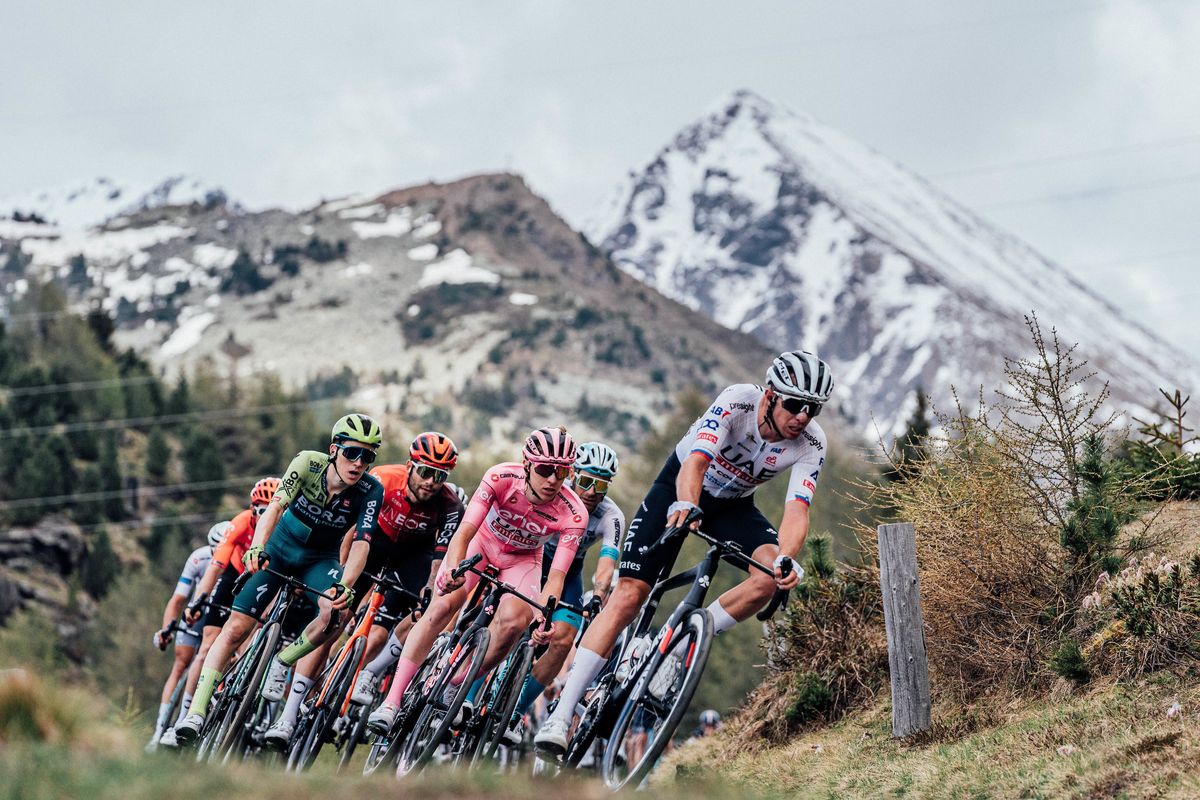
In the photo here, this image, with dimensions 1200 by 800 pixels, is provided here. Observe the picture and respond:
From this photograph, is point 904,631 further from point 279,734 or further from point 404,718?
point 279,734

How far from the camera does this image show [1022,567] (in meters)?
11.7

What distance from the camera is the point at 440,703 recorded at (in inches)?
387

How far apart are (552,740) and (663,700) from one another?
2.41 feet

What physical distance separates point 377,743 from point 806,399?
430 centimetres

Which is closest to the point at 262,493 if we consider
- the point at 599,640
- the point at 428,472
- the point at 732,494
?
the point at 428,472

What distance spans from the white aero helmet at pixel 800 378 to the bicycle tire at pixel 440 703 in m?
2.81

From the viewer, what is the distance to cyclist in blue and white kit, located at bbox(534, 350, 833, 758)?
28.9ft

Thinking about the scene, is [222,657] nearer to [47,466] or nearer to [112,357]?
[47,466]

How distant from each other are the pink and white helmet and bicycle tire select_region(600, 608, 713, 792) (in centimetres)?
200

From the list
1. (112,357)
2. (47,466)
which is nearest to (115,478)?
(47,466)

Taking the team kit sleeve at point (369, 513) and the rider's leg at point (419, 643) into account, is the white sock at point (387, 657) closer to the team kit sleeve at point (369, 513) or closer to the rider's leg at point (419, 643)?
the rider's leg at point (419, 643)

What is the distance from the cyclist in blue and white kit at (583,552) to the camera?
1062cm

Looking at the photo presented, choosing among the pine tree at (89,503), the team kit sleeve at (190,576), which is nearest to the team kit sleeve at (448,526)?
the team kit sleeve at (190,576)

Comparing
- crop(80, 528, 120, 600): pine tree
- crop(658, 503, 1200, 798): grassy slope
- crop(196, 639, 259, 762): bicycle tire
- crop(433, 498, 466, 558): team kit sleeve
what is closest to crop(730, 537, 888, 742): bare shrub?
crop(658, 503, 1200, 798): grassy slope
